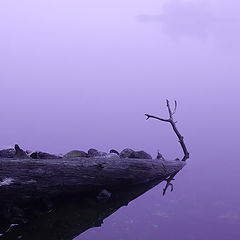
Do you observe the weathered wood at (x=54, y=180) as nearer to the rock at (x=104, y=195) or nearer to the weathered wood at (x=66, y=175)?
the weathered wood at (x=66, y=175)

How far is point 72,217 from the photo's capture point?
9250 millimetres

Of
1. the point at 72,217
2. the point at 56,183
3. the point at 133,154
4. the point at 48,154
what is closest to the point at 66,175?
the point at 56,183

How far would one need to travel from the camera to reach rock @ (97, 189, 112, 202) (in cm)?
1073

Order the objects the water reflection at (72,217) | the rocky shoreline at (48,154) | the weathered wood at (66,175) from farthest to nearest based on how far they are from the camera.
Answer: the rocky shoreline at (48,154) < the weathered wood at (66,175) < the water reflection at (72,217)

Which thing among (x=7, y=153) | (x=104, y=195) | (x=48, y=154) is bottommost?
(x=104, y=195)

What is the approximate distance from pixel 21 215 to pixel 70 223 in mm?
1387

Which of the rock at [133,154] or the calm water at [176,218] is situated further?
the rock at [133,154]

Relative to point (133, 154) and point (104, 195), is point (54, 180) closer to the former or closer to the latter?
point (104, 195)

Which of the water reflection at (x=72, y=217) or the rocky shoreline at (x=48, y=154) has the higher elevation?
the rocky shoreline at (x=48, y=154)

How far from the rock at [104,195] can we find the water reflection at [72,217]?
36 millimetres

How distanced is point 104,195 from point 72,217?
1824 mm

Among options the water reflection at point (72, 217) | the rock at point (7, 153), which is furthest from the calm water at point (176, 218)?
the rock at point (7, 153)

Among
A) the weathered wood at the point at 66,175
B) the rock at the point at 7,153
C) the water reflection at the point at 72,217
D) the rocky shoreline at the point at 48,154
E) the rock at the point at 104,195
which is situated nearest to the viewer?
the water reflection at the point at 72,217

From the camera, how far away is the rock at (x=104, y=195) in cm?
1073
